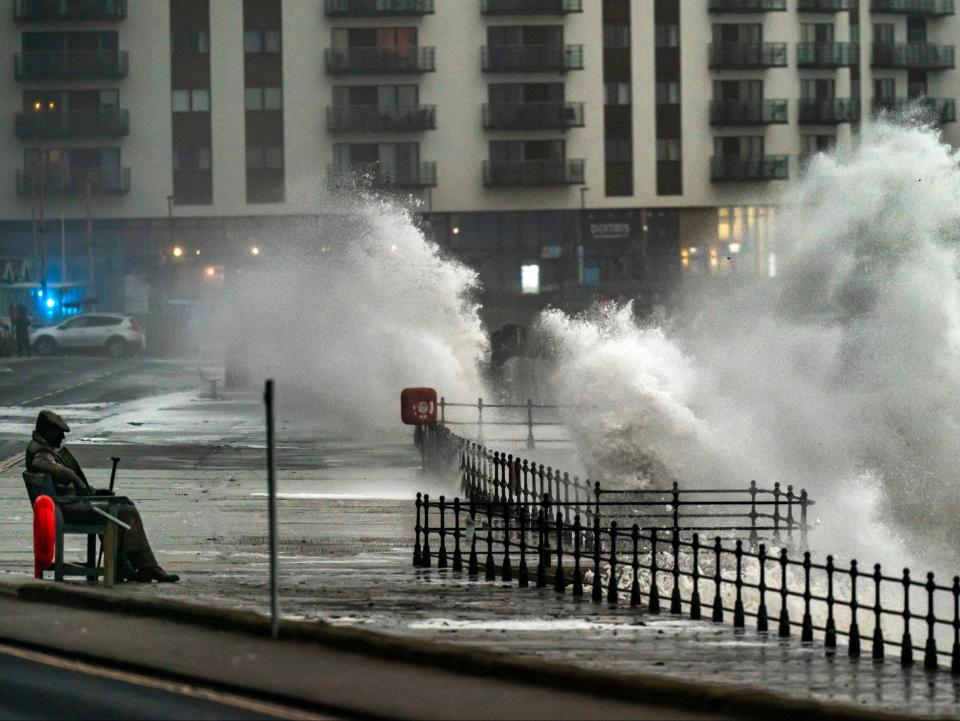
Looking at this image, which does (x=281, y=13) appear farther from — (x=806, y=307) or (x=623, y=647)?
(x=623, y=647)

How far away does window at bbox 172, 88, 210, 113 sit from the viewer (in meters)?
84.4

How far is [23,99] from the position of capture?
85.4 metres

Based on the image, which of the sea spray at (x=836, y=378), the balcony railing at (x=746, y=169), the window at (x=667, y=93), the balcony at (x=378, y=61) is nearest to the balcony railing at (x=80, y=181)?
the balcony at (x=378, y=61)

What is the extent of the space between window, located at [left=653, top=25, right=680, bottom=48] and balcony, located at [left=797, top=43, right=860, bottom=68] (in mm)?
5939

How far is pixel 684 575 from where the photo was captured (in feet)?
64.6

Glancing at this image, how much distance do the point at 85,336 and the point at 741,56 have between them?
111 feet

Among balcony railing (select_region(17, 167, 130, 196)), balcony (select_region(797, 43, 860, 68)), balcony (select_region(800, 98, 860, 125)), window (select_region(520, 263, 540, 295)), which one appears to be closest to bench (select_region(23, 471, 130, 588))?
window (select_region(520, 263, 540, 295))

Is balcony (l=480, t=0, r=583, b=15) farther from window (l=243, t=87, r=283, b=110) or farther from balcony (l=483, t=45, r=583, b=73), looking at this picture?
window (l=243, t=87, r=283, b=110)

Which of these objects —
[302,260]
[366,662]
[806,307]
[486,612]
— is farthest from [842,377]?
[366,662]

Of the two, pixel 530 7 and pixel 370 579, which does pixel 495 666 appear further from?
pixel 530 7

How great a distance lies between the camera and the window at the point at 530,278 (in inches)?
3356

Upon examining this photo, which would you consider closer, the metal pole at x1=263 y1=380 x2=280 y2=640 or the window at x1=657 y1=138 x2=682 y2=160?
the metal pole at x1=263 y1=380 x2=280 y2=640

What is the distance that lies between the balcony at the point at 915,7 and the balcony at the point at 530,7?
632 inches

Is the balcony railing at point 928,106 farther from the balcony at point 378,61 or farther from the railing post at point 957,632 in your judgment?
the railing post at point 957,632
